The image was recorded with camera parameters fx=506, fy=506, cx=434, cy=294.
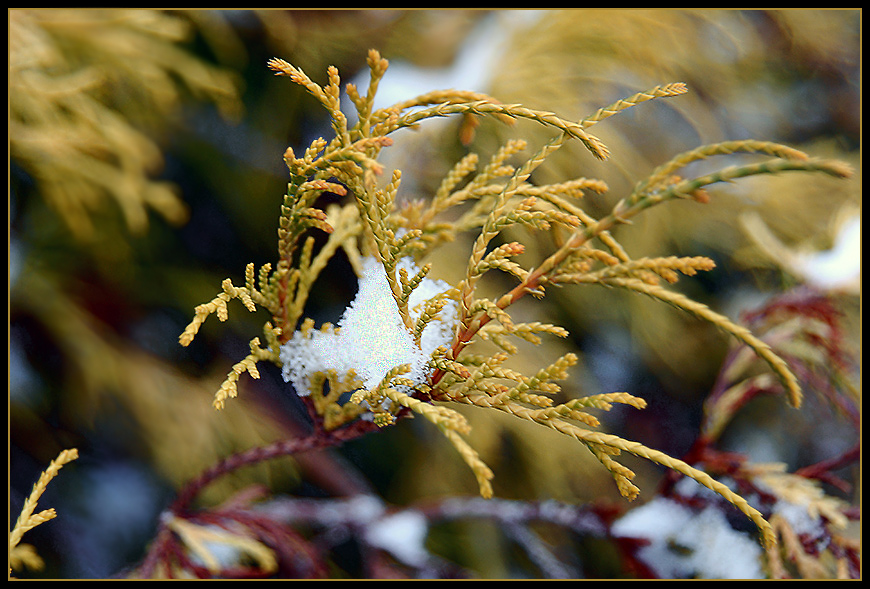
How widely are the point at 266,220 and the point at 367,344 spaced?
49.5 inches

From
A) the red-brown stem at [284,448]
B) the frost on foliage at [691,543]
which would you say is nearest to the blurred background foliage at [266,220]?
the frost on foliage at [691,543]

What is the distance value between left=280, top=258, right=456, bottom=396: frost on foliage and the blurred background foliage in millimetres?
852

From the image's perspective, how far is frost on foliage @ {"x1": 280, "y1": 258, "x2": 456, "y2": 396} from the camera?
72 centimetres

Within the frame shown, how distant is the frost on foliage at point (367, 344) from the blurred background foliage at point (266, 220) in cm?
85

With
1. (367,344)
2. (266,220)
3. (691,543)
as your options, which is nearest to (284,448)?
(367,344)

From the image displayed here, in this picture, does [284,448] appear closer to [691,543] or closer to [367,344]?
[367,344]

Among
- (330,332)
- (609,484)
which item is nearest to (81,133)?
(330,332)

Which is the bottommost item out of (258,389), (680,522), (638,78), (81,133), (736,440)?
(680,522)

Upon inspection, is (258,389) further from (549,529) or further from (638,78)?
(638,78)

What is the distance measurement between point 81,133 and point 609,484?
217 centimetres

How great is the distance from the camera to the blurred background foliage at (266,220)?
1.51 meters

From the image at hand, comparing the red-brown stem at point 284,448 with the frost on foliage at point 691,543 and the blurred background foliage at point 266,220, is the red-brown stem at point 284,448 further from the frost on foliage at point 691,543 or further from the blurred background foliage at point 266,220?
the blurred background foliage at point 266,220

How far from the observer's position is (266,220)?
1829 mm

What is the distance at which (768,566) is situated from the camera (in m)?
0.99
